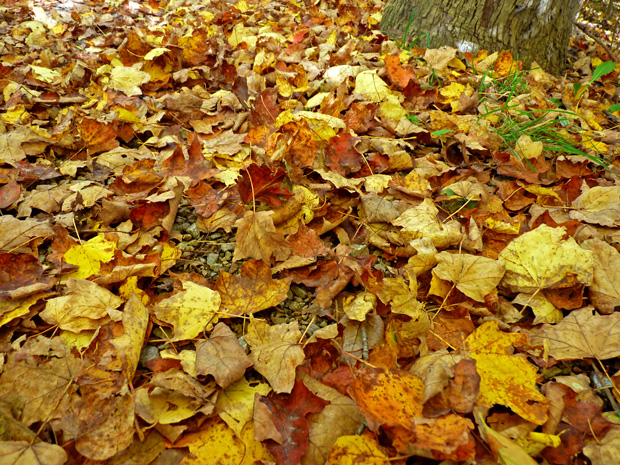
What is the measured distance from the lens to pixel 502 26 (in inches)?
104

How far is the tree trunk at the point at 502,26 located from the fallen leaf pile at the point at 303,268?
1.54ft

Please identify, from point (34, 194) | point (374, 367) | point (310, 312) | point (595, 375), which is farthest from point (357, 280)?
point (34, 194)

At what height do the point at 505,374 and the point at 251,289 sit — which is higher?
the point at 505,374

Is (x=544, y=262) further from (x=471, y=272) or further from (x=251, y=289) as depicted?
(x=251, y=289)

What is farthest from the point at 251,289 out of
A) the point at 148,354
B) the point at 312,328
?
the point at 148,354

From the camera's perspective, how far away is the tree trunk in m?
2.61

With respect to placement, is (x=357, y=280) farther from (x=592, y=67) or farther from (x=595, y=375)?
(x=592, y=67)

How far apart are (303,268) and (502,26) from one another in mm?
2491

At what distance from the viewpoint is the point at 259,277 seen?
1283 millimetres

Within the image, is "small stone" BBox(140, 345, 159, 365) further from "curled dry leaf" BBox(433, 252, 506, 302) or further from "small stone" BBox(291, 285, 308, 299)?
"curled dry leaf" BBox(433, 252, 506, 302)

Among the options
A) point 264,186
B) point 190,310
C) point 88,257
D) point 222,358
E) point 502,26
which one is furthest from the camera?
point 502,26

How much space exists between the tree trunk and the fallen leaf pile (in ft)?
1.54

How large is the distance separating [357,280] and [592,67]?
3059mm

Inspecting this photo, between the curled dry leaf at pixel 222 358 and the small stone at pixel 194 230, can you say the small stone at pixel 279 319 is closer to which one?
the curled dry leaf at pixel 222 358
